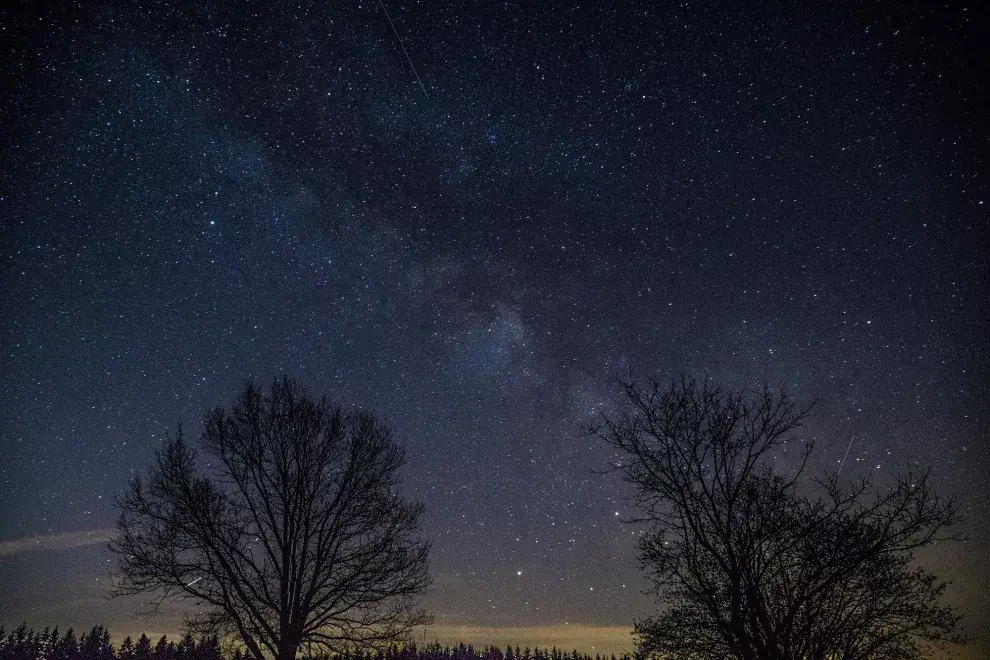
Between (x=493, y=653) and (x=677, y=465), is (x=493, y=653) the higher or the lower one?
the lower one

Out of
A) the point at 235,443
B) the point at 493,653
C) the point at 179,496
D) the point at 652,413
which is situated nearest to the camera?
the point at 652,413

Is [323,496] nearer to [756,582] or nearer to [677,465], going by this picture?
[677,465]

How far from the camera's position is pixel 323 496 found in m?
12.2

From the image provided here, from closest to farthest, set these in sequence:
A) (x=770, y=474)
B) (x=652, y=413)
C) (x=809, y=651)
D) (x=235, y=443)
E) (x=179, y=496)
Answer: (x=809, y=651)
(x=770, y=474)
(x=652, y=413)
(x=179, y=496)
(x=235, y=443)

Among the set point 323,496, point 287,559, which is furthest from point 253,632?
point 323,496

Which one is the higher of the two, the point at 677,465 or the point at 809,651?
the point at 677,465

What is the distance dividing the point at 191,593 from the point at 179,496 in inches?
88.0

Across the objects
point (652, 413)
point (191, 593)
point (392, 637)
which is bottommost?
point (392, 637)

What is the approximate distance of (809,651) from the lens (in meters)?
7.82

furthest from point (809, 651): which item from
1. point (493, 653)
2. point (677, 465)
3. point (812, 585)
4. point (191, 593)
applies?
point (493, 653)

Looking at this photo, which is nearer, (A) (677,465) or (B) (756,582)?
(B) (756,582)

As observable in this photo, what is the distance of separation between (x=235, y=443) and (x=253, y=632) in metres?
4.46

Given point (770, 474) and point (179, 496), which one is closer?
point (770, 474)

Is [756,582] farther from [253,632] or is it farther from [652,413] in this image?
[253,632]
